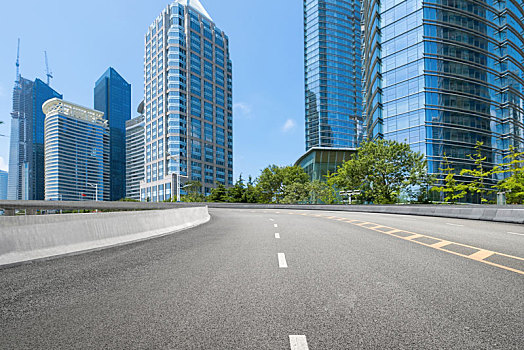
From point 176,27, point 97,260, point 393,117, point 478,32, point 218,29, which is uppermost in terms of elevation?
point 218,29

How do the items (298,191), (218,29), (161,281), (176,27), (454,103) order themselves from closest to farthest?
(161,281) → (454,103) → (298,191) → (176,27) → (218,29)

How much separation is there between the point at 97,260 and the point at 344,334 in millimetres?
6328

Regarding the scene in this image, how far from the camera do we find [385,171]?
51.4 m

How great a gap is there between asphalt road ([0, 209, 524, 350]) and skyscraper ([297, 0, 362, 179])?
148118 millimetres

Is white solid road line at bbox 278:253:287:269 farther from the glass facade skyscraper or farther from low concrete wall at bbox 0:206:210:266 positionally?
the glass facade skyscraper

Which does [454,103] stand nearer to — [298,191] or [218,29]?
[298,191]

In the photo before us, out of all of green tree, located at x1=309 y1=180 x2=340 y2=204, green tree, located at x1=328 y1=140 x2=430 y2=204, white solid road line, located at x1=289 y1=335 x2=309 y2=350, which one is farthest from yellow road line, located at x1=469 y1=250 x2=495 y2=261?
green tree, located at x1=309 y1=180 x2=340 y2=204

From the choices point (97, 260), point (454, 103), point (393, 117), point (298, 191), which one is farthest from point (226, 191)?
point (97, 260)

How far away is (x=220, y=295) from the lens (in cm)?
499

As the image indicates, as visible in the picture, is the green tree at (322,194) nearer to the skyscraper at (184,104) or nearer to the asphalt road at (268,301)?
the skyscraper at (184,104)

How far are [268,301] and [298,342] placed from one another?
140cm

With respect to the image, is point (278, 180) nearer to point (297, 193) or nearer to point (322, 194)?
point (297, 193)

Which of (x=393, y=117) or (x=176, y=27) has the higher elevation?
(x=176, y=27)

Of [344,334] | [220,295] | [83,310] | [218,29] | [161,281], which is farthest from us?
[218,29]
